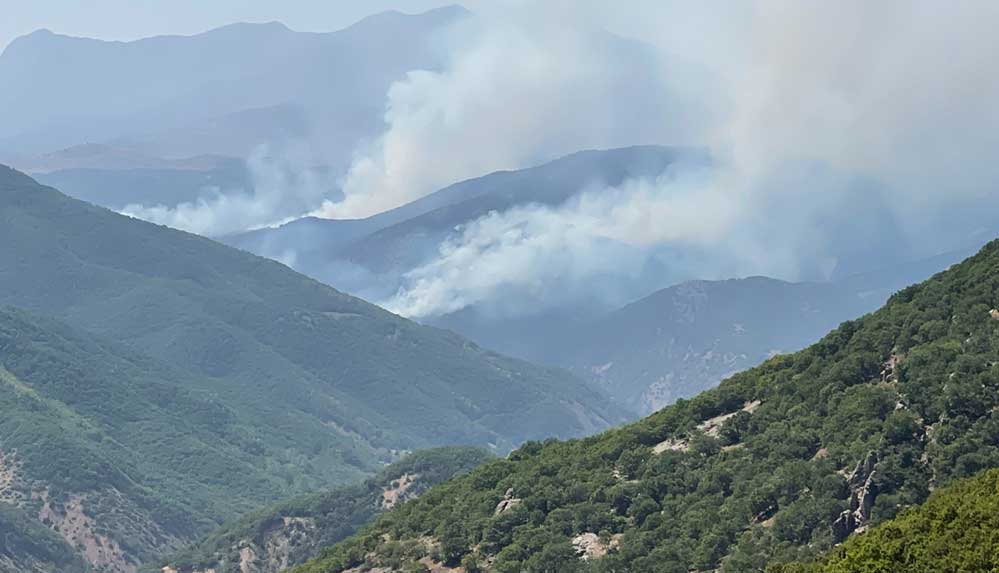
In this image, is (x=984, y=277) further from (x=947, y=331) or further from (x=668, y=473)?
(x=668, y=473)

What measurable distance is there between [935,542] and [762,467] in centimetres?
4462

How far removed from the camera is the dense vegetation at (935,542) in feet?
271

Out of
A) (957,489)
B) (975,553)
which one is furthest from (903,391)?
(975,553)

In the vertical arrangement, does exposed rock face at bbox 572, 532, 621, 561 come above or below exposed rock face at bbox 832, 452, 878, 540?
below

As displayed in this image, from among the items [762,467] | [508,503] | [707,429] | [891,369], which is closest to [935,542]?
[762,467]

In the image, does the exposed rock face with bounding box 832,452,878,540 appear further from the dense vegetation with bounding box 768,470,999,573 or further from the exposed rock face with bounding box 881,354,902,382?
the dense vegetation with bounding box 768,470,999,573

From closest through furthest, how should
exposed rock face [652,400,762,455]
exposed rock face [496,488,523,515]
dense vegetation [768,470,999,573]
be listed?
dense vegetation [768,470,999,573]
exposed rock face [652,400,762,455]
exposed rock face [496,488,523,515]

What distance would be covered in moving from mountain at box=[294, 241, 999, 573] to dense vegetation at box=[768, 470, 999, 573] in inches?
715

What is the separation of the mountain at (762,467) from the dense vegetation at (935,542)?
1816 centimetres

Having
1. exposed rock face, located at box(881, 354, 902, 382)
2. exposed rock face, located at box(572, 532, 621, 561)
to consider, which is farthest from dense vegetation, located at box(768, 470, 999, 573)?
exposed rock face, located at box(572, 532, 621, 561)

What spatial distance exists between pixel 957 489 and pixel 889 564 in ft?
48.9

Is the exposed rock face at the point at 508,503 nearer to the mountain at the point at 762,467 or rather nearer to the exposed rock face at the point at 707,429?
the mountain at the point at 762,467

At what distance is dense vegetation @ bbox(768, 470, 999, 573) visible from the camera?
82.6 metres

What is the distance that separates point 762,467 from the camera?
130 m
